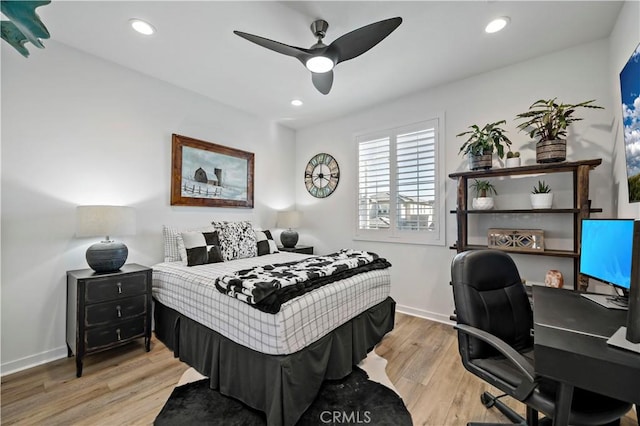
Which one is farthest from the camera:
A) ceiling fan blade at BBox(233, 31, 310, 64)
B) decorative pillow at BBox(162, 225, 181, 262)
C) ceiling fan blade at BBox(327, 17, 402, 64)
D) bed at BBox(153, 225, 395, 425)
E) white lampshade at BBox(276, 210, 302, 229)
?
white lampshade at BBox(276, 210, 302, 229)

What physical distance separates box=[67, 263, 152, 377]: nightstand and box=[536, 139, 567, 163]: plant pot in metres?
3.75

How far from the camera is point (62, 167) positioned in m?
2.56

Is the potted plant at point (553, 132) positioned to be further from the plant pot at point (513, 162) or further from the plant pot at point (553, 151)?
the plant pot at point (513, 162)

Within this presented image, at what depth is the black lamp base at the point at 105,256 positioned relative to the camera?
96.3 inches

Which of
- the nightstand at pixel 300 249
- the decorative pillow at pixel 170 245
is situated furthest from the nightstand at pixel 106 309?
the nightstand at pixel 300 249

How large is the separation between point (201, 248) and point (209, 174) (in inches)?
45.6

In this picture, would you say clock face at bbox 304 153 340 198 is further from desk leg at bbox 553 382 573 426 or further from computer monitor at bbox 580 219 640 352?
desk leg at bbox 553 382 573 426

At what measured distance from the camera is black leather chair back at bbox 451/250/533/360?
1.58 meters

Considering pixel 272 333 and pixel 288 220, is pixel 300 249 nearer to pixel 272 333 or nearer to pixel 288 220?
pixel 288 220

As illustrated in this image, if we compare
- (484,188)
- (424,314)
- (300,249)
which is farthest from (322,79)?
(424,314)

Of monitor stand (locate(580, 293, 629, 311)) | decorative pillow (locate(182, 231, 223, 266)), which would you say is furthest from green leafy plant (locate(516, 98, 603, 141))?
decorative pillow (locate(182, 231, 223, 266))

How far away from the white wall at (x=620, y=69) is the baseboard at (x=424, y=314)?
1.88 metres

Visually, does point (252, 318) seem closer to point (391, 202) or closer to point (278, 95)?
point (391, 202)

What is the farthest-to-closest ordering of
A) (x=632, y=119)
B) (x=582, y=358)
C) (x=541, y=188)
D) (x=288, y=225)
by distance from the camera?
(x=288, y=225), (x=541, y=188), (x=632, y=119), (x=582, y=358)
